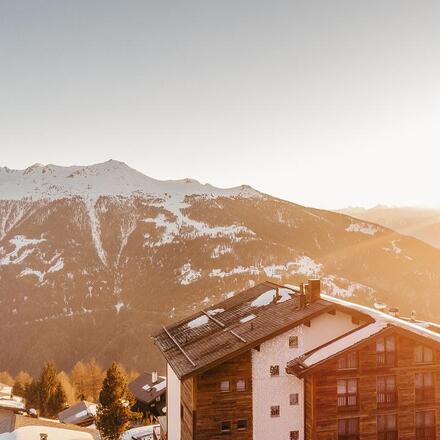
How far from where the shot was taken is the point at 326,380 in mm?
31000

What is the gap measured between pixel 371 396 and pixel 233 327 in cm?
1012

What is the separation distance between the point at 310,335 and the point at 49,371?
5972 centimetres

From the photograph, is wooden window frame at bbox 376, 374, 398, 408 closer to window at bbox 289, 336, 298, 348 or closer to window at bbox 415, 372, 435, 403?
window at bbox 415, 372, 435, 403

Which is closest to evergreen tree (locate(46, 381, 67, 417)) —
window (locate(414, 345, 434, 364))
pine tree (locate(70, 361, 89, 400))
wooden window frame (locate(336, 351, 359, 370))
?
pine tree (locate(70, 361, 89, 400))

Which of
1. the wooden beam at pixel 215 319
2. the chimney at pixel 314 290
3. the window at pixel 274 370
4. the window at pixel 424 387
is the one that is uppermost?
the chimney at pixel 314 290

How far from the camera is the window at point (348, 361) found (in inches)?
1232

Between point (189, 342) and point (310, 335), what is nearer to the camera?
point (310, 335)

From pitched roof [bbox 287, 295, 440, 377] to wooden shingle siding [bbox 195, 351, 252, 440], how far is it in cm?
314

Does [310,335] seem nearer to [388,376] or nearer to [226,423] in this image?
[388,376]

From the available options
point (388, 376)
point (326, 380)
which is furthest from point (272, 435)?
point (388, 376)

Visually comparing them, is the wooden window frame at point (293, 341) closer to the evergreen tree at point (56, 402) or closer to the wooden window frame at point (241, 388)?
the wooden window frame at point (241, 388)

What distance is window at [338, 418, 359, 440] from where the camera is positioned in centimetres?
3128

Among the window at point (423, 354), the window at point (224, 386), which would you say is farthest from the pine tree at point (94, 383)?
the window at point (423, 354)

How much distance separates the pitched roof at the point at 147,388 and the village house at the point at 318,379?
148 feet
